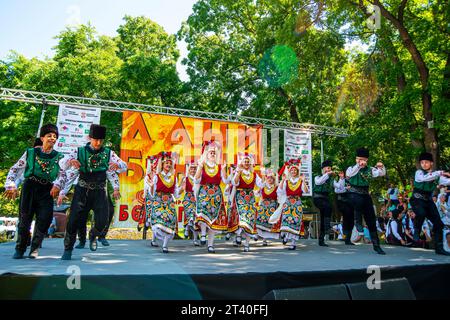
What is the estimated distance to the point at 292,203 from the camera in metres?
6.99

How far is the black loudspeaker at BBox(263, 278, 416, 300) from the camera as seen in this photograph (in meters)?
2.38

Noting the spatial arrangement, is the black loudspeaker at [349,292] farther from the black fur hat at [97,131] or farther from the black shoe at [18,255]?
the black shoe at [18,255]

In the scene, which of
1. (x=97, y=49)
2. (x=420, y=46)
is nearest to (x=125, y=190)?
(x=420, y=46)

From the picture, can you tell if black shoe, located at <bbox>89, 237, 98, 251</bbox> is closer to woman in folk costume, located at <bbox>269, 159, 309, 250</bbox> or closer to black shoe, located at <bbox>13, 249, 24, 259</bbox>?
black shoe, located at <bbox>13, 249, 24, 259</bbox>

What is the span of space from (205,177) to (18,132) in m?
12.9

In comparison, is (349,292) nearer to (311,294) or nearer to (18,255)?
(311,294)

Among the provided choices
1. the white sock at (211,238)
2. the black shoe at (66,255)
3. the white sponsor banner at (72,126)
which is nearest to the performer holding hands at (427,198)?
the white sock at (211,238)

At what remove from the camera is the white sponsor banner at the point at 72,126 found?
31.2ft

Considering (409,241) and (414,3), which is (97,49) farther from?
(409,241)

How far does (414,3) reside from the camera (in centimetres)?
1181

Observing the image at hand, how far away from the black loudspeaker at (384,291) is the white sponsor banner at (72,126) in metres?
8.21

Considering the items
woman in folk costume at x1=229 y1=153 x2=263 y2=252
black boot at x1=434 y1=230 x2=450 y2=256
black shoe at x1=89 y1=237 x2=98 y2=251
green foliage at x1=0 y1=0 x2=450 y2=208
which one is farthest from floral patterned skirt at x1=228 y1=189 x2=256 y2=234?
green foliage at x1=0 y1=0 x2=450 y2=208

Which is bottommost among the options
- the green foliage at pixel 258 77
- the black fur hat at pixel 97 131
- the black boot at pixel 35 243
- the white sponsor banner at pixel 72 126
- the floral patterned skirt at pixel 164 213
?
the black boot at pixel 35 243

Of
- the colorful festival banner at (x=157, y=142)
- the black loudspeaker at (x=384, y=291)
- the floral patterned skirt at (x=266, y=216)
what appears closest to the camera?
the black loudspeaker at (x=384, y=291)
